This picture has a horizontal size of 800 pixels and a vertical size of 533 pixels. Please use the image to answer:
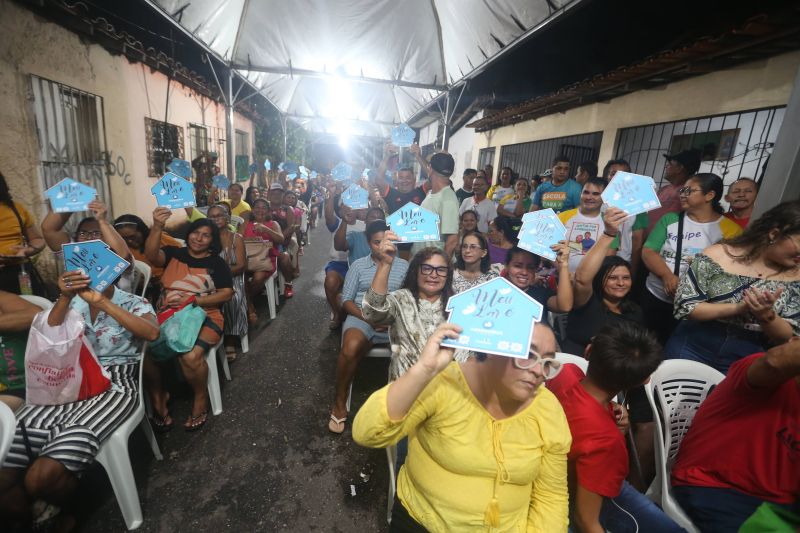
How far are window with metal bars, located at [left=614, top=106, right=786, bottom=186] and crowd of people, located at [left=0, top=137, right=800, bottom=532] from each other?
1.06 meters

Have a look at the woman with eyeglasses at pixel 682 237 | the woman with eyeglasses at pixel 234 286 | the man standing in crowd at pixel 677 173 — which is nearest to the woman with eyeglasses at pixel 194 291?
the woman with eyeglasses at pixel 234 286

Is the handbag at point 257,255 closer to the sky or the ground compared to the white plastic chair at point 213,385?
closer to the sky

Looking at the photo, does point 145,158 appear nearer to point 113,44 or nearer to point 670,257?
point 113,44

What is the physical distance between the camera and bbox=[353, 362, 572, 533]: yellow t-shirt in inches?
50.8

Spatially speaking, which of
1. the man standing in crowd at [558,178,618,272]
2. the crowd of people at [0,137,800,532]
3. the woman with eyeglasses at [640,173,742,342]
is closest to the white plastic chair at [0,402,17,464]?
the crowd of people at [0,137,800,532]

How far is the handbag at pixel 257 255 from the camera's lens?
4.55m

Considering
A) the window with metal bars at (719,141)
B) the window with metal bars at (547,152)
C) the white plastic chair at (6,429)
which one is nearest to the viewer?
the white plastic chair at (6,429)

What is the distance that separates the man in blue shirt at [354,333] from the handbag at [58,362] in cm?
152

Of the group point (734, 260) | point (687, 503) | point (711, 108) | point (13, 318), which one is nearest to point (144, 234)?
point (13, 318)

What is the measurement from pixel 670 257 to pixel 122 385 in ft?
12.4

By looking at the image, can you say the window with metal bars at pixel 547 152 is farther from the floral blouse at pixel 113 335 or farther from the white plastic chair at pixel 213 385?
the floral blouse at pixel 113 335

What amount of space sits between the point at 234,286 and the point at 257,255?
3.02 ft

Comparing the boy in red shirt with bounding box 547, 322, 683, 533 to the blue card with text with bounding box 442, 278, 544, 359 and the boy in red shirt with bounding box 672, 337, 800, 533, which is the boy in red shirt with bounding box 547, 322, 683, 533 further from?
the blue card with text with bounding box 442, 278, 544, 359

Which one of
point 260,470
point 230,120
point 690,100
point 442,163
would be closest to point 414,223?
point 442,163
